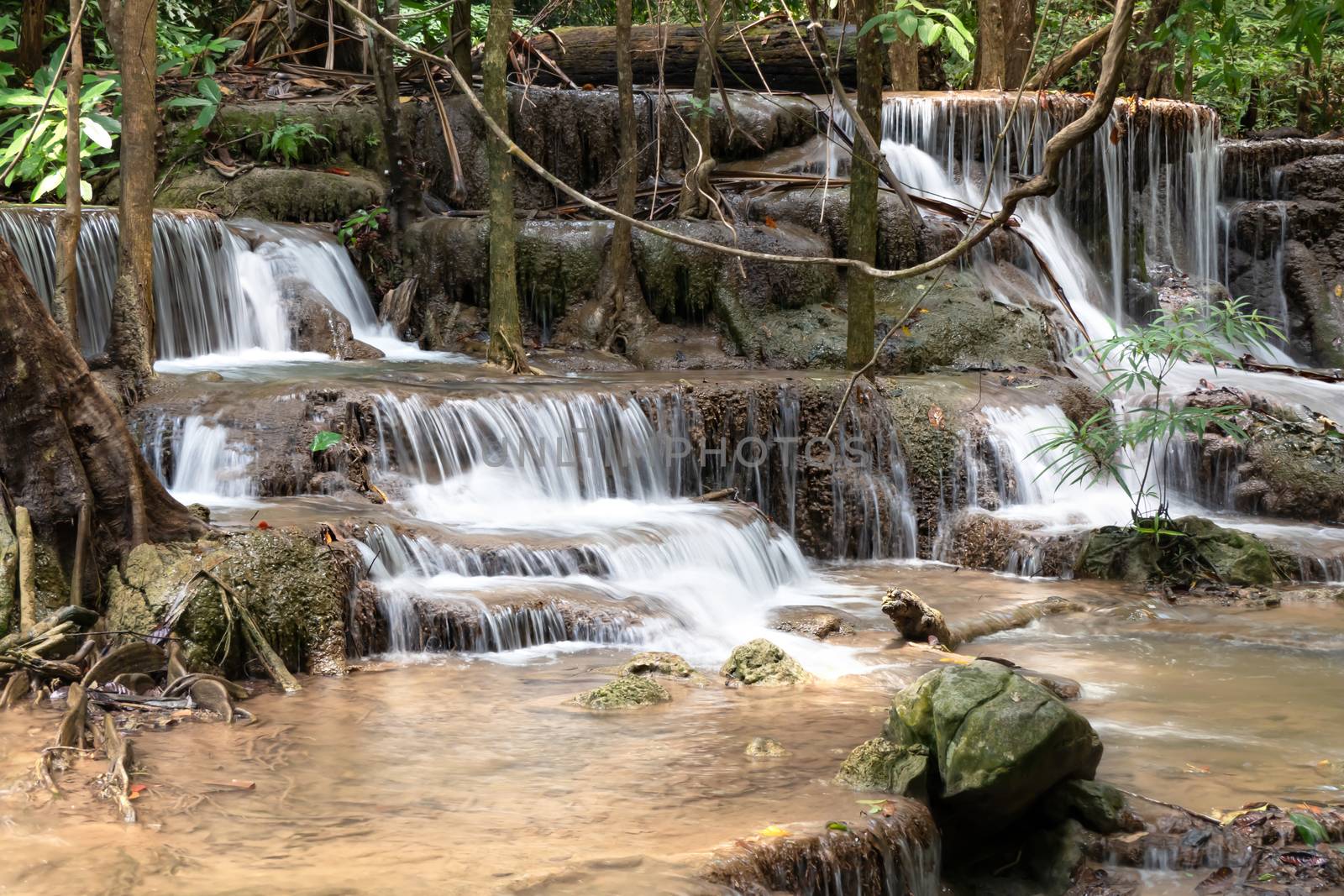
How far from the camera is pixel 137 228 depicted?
9.38 metres

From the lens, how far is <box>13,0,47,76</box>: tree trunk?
14.2m

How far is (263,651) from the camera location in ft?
21.1

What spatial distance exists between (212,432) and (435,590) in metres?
2.44

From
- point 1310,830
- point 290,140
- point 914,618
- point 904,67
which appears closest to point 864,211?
point 914,618

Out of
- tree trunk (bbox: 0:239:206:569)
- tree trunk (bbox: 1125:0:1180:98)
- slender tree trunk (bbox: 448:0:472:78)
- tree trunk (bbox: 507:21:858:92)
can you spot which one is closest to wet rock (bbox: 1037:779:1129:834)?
tree trunk (bbox: 0:239:206:569)

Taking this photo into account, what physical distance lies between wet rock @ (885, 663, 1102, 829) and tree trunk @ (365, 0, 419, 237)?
989 centimetres

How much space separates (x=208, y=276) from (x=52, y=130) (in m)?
1.69

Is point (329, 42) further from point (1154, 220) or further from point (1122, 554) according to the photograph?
point (1122, 554)

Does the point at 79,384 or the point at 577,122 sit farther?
the point at 577,122

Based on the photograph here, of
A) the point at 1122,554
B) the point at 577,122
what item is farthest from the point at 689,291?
the point at 1122,554

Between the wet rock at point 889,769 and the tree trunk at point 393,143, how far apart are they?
991 cm

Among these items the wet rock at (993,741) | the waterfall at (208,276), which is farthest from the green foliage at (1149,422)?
the waterfall at (208,276)

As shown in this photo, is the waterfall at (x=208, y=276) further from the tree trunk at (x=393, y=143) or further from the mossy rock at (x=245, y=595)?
the mossy rock at (x=245, y=595)

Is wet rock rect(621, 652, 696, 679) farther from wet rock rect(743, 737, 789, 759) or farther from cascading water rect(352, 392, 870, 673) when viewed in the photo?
wet rock rect(743, 737, 789, 759)
